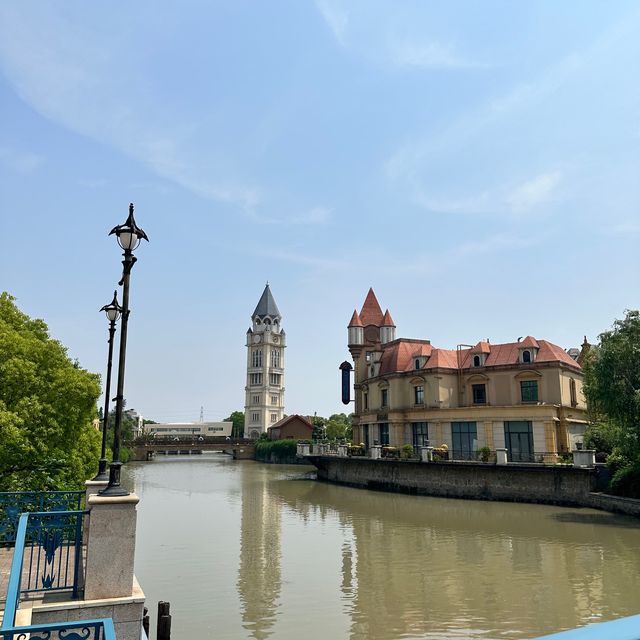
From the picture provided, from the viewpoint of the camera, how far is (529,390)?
43.8 metres

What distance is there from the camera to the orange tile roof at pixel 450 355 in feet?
147

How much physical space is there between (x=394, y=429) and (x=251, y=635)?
3965cm

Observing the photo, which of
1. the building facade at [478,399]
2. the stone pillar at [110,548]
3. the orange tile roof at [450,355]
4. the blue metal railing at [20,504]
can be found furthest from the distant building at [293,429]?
the stone pillar at [110,548]

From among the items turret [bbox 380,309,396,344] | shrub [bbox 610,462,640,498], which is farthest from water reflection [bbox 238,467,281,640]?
turret [bbox 380,309,396,344]

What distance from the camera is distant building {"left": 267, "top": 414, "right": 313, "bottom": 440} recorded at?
11638 cm

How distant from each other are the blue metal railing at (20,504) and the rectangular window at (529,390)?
121ft

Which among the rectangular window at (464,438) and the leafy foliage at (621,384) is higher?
the leafy foliage at (621,384)

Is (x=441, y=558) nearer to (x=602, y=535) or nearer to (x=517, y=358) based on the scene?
(x=602, y=535)

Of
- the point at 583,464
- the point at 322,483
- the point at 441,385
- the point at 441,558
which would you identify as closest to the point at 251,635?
the point at 441,558

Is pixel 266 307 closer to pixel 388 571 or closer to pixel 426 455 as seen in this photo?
pixel 426 455

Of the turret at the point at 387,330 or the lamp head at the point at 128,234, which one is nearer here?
the lamp head at the point at 128,234

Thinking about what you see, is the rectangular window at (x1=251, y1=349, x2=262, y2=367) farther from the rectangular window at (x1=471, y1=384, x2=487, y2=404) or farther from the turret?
the rectangular window at (x1=471, y1=384, x2=487, y2=404)

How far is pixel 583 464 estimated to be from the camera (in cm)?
3331

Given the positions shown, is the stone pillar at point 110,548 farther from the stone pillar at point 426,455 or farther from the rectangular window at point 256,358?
the rectangular window at point 256,358
